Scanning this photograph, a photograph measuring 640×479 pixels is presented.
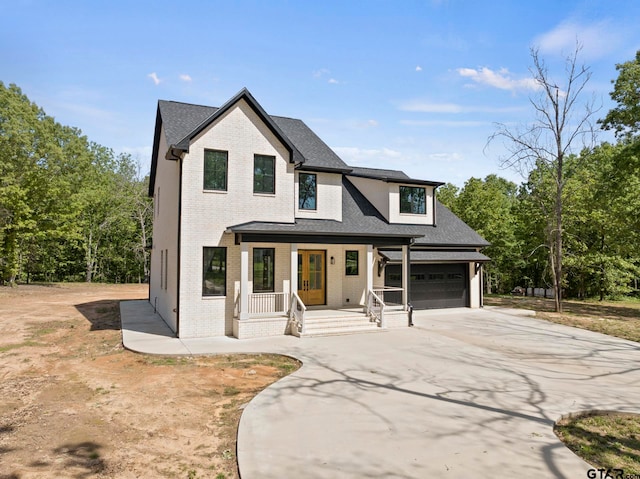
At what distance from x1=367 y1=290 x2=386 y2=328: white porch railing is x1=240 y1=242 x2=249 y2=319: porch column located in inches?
189

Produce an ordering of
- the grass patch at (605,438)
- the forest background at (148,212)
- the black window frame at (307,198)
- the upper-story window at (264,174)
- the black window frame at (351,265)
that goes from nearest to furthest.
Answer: the grass patch at (605,438) < the upper-story window at (264,174) < the black window frame at (307,198) < the black window frame at (351,265) < the forest background at (148,212)

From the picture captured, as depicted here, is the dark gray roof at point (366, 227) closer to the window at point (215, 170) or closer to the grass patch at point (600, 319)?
the window at point (215, 170)

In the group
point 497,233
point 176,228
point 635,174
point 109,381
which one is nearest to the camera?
point 109,381

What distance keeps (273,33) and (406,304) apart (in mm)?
10894

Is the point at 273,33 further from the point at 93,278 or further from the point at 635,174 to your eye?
the point at 93,278

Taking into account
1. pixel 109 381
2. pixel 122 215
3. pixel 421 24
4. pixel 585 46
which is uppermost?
pixel 585 46

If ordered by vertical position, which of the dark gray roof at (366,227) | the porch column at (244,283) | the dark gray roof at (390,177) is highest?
the dark gray roof at (390,177)

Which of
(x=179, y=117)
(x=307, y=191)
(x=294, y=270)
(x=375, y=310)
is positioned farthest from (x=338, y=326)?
(x=179, y=117)

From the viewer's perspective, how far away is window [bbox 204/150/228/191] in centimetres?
1343

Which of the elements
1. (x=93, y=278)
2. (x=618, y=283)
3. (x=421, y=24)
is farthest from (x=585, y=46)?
(x=93, y=278)

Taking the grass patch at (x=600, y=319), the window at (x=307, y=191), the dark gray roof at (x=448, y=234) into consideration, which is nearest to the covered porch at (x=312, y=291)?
A: the window at (x=307, y=191)

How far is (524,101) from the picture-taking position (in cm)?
2186

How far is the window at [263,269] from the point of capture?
47.6 feet

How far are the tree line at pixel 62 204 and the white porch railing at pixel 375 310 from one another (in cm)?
2752
